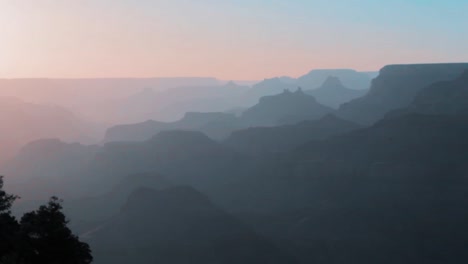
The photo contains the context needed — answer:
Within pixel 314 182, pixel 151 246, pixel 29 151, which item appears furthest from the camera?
pixel 29 151

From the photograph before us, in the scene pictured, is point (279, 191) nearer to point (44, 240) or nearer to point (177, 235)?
point (177, 235)

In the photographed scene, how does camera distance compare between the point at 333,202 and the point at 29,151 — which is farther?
the point at 29,151

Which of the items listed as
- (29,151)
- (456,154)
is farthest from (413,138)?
(29,151)

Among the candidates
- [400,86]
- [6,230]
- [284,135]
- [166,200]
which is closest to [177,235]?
[166,200]

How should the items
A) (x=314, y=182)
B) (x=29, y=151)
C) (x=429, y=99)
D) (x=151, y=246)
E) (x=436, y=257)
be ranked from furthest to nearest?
(x=29, y=151)
(x=429, y=99)
(x=314, y=182)
(x=151, y=246)
(x=436, y=257)

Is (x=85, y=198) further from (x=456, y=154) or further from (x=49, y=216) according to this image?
(x=49, y=216)

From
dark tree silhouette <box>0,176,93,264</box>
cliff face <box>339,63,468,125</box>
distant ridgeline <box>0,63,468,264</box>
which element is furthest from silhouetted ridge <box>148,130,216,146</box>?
dark tree silhouette <box>0,176,93,264</box>
